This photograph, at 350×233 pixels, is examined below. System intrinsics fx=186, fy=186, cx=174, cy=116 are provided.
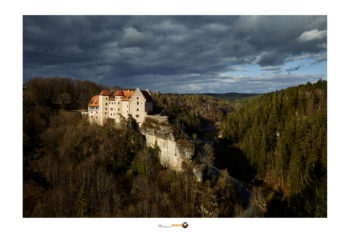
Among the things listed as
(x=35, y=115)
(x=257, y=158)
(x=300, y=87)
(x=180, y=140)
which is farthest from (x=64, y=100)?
(x=300, y=87)

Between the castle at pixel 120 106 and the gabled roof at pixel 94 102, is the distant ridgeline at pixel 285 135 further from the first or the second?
the gabled roof at pixel 94 102

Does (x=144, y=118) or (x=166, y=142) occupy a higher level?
(x=144, y=118)

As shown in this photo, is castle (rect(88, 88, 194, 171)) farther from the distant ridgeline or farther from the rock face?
the distant ridgeline

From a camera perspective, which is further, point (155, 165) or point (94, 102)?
point (94, 102)

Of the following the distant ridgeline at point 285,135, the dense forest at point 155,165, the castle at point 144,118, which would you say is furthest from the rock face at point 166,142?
the distant ridgeline at point 285,135

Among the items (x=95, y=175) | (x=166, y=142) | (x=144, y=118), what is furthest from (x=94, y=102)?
(x=95, y=175)

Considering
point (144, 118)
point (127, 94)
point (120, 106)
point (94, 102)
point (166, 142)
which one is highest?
point (127, 94)

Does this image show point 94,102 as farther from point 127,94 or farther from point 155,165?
point 155,165

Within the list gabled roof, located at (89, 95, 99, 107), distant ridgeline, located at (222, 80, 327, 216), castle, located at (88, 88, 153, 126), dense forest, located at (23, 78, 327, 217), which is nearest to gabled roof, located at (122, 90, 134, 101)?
castle, located at (88, 88, 153, 126)
